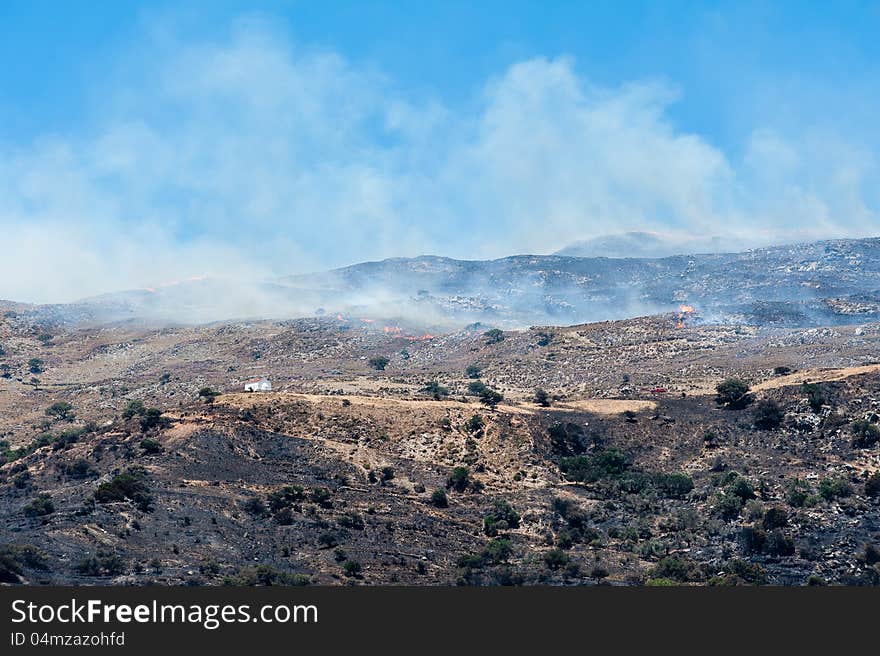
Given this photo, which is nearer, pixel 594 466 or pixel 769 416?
pixel 594 466

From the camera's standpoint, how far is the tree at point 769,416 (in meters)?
84.9

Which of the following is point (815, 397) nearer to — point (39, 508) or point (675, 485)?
point (675, 485)

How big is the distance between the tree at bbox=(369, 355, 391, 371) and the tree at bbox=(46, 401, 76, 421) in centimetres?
4338

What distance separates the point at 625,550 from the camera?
206ft

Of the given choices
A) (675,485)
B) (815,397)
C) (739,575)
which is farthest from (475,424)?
(739,575)

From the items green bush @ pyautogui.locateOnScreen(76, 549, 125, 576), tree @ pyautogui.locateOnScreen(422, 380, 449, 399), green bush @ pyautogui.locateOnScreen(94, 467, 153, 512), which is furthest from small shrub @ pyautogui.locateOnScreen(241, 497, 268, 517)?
tree @ pyautogui.locateOnScreen(422, 380, 449, 399)

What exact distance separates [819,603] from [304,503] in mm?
38324

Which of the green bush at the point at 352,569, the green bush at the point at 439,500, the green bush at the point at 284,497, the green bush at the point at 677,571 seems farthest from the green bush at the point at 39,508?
the green bush at the point at 677,571

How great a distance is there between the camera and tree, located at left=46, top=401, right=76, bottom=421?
110 meters

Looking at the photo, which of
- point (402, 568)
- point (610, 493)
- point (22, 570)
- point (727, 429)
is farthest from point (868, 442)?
point (22, 570)

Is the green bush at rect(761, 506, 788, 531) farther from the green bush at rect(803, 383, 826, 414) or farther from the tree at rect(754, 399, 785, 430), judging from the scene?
the green bush at rect(803, 383, 826, 414)

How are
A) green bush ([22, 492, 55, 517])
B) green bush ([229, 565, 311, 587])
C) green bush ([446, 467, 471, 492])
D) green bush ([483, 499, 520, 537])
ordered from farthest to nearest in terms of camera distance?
green bush ([446, 467, 471, 492]) < green bush ([483, 499, 520, 537]) < green bush ([22, 492, 55, 517]) < green bush ([229, 565, 311, 587])

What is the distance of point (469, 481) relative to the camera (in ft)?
247

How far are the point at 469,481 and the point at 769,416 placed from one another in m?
28.7
